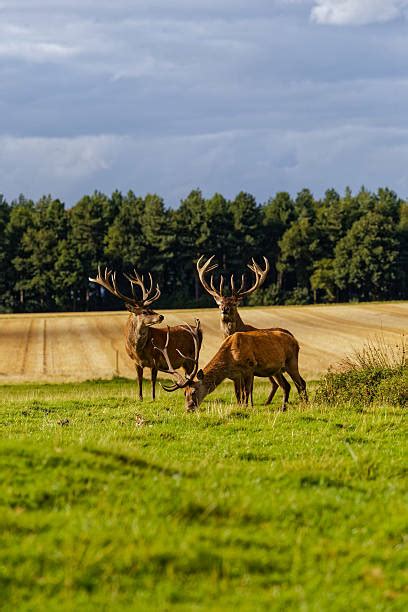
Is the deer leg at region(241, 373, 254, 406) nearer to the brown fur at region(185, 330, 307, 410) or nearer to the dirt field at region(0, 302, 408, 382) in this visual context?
the brown fur at region(185, 330, 307, 410)

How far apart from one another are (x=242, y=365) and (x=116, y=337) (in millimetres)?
38121

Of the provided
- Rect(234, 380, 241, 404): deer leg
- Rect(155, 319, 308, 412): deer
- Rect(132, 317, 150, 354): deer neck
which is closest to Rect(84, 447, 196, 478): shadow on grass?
Rect(155, 319, 308, 412): deer

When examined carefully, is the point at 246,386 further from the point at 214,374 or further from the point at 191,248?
the point at 191,248

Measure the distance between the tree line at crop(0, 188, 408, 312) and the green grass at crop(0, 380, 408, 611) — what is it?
85675mm

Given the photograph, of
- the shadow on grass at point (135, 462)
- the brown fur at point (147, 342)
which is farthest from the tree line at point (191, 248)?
the shadow on grass at point (135, 462)

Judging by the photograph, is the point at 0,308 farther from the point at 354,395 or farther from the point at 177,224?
the point at 354,395

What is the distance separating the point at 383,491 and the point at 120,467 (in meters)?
2.87

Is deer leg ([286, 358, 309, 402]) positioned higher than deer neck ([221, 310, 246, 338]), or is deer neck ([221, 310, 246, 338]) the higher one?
deer neck ([221, 310, 246, 338])

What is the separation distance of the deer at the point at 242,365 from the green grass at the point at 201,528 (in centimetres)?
599

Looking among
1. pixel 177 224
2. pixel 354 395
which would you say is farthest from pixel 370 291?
pixel 354 395

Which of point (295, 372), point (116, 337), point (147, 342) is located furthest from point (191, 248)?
point (295, 372)

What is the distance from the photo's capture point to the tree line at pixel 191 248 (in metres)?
97.0

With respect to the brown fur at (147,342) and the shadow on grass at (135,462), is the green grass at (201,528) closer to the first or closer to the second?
the shadow on grass at (135,462)

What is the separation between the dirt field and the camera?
132 ft
